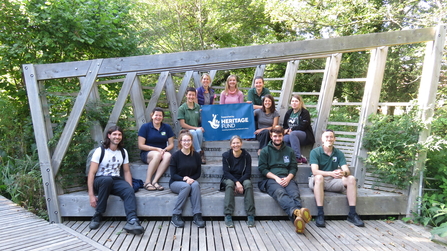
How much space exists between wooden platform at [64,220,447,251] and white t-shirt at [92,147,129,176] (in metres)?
0.70

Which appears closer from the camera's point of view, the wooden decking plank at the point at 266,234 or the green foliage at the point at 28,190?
the wooden decking plank at the point at 266,234

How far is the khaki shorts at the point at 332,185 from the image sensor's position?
3925mm

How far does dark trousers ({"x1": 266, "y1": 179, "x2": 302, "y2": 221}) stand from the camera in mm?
3602

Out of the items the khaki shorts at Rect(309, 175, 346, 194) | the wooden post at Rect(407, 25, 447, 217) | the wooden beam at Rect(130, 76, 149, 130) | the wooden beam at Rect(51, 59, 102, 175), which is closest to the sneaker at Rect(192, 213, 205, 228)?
the khaki shorts at Rect(309, 175, 346, 194)

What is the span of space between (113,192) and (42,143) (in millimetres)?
1313

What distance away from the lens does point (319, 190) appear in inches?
148

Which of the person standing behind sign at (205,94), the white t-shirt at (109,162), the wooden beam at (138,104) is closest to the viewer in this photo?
the white t-shirt at (109,162)

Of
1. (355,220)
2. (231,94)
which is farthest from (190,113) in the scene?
(355,220)

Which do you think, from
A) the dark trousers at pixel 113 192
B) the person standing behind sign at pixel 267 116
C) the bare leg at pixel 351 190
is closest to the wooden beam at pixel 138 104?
the dark trousers at pixel 113 192

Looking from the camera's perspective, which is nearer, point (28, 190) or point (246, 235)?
point (246, 235)

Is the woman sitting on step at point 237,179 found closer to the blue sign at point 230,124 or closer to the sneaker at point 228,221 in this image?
the sneaker at point 228,221

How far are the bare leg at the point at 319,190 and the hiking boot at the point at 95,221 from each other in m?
2.98

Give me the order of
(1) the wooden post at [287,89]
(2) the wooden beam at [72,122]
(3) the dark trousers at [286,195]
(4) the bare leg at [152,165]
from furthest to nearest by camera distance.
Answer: (1) the wooden post at [287,89] → (4) the bare leg at [152,165] → (2) the wooden beam at [72,122] → (3) the dark trousers at [286,195]

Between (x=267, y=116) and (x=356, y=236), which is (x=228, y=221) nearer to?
(x=356, y=236)
